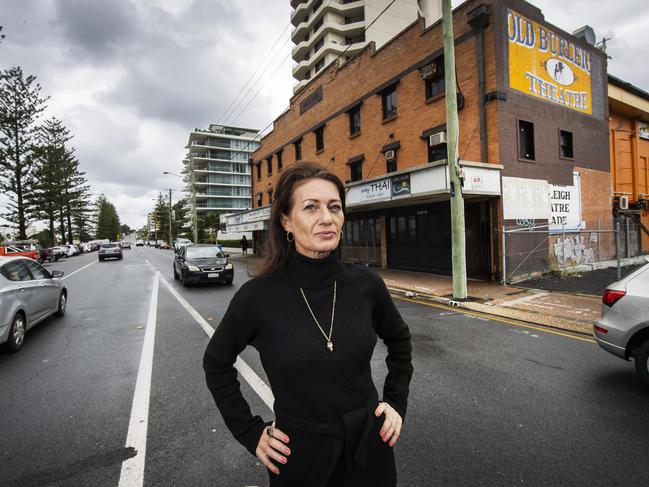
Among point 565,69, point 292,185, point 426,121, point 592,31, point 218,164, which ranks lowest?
point 292,185

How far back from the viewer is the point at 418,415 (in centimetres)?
341

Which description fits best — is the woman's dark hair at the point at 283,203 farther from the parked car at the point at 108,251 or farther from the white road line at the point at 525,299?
the parked car at the point at 108,251

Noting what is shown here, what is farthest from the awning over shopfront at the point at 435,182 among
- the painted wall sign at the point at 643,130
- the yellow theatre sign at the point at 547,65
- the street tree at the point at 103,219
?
the street tree at the point at 103,219

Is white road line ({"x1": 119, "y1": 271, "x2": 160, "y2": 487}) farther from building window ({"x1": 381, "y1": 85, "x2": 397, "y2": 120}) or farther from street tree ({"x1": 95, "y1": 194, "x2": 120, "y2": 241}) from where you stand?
street tree ({"x1": 95, "y1": 194, "x2": 120, "y2": 241})

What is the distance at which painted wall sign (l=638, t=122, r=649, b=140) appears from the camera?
2045 cm

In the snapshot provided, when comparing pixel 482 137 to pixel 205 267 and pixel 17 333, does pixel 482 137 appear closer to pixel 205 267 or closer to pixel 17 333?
pixel 205 267

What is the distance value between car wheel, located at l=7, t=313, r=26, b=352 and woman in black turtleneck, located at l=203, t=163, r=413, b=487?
615cm

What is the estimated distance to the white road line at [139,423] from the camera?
260 cm

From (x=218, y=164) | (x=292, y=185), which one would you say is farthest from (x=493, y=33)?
(x=218, y=164)

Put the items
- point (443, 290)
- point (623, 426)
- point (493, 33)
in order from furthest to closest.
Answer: point (493, 33), point (443, 290), point (623, 426)

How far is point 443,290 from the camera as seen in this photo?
35.2 feet

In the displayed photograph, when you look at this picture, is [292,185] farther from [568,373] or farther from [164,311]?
[164,311]

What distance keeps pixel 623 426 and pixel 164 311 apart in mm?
8677

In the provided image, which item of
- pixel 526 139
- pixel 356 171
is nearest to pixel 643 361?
pixel 526 139
